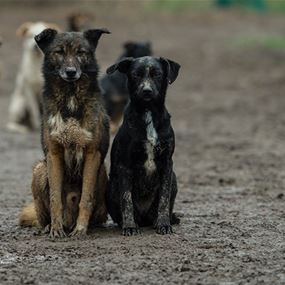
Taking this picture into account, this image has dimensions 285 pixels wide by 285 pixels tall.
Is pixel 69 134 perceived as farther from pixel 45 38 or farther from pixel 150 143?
pixel 45 38

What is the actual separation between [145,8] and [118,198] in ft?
90.3

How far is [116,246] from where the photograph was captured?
24.7 ft

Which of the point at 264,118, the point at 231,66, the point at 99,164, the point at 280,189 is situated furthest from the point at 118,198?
the point at 231,66

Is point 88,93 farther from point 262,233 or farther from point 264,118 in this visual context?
point 264,118

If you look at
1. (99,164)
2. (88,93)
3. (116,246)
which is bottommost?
(116,246)

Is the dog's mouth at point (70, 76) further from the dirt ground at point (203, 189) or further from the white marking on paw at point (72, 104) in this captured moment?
the dirt ground at point (203, 189)

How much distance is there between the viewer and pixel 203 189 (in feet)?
36.1

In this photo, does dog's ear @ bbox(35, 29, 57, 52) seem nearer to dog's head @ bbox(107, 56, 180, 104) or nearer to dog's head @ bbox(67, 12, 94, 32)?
dog's head @ bbox(107, 56, 180, 104)

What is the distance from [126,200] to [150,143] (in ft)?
1.76

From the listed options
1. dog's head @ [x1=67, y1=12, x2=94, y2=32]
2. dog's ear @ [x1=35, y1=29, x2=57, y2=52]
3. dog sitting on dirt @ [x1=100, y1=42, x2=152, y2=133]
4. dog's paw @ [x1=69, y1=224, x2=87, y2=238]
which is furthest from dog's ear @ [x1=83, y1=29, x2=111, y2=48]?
dog's head @ [x1=67, y1=12, x2=94, y2=32]

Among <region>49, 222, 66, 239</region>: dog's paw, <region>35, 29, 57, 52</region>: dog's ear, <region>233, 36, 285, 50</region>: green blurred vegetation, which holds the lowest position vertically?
<region>49, 222, 66, 239</region>: dog's paw

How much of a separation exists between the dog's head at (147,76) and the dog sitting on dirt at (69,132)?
1.06 feet

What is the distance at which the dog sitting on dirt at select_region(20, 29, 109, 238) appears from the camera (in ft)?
26.5

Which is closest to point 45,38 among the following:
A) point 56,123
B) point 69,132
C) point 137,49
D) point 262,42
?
point 56,123
